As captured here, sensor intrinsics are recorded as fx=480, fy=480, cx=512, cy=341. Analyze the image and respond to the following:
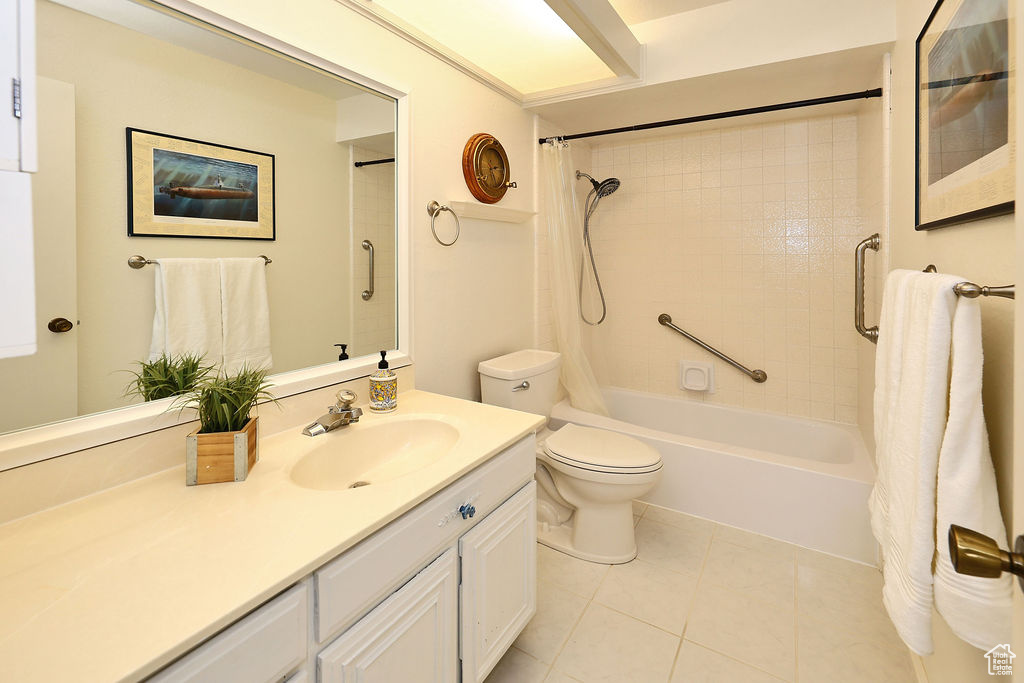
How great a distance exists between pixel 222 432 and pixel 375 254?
0.85 m

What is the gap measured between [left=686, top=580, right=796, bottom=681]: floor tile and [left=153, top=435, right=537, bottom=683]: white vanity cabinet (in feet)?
2.15

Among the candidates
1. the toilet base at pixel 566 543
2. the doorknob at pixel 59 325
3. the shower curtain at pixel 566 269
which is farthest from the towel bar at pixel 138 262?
the shower curtain at pixel 566 269

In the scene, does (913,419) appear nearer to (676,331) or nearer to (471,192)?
(471,192)

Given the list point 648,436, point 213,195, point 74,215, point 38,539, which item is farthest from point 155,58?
point 648,436

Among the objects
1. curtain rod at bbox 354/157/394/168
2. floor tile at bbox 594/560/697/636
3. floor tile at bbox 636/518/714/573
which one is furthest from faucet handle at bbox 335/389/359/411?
floor tile at bbox 636/518/714/573

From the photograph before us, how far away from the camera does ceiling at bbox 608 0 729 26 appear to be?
2125mm

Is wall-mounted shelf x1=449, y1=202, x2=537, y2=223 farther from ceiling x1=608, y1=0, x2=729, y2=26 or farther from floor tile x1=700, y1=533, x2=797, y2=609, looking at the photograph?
floor tile x1=700, y1=533, x2=797, y2=609

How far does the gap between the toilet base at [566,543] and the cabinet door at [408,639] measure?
3.32ft

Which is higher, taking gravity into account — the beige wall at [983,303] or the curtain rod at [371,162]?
the curtain rod at [371,162]

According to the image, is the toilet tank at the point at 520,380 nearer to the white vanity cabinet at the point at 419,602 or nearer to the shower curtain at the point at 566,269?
the shower curtain at the point at 566,269

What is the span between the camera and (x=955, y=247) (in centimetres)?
115

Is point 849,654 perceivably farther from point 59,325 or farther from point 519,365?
point 59,325

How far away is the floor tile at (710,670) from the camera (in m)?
1.46

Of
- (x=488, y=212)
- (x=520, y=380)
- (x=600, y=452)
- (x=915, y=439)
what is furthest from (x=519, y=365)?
(x=915, y=439)
